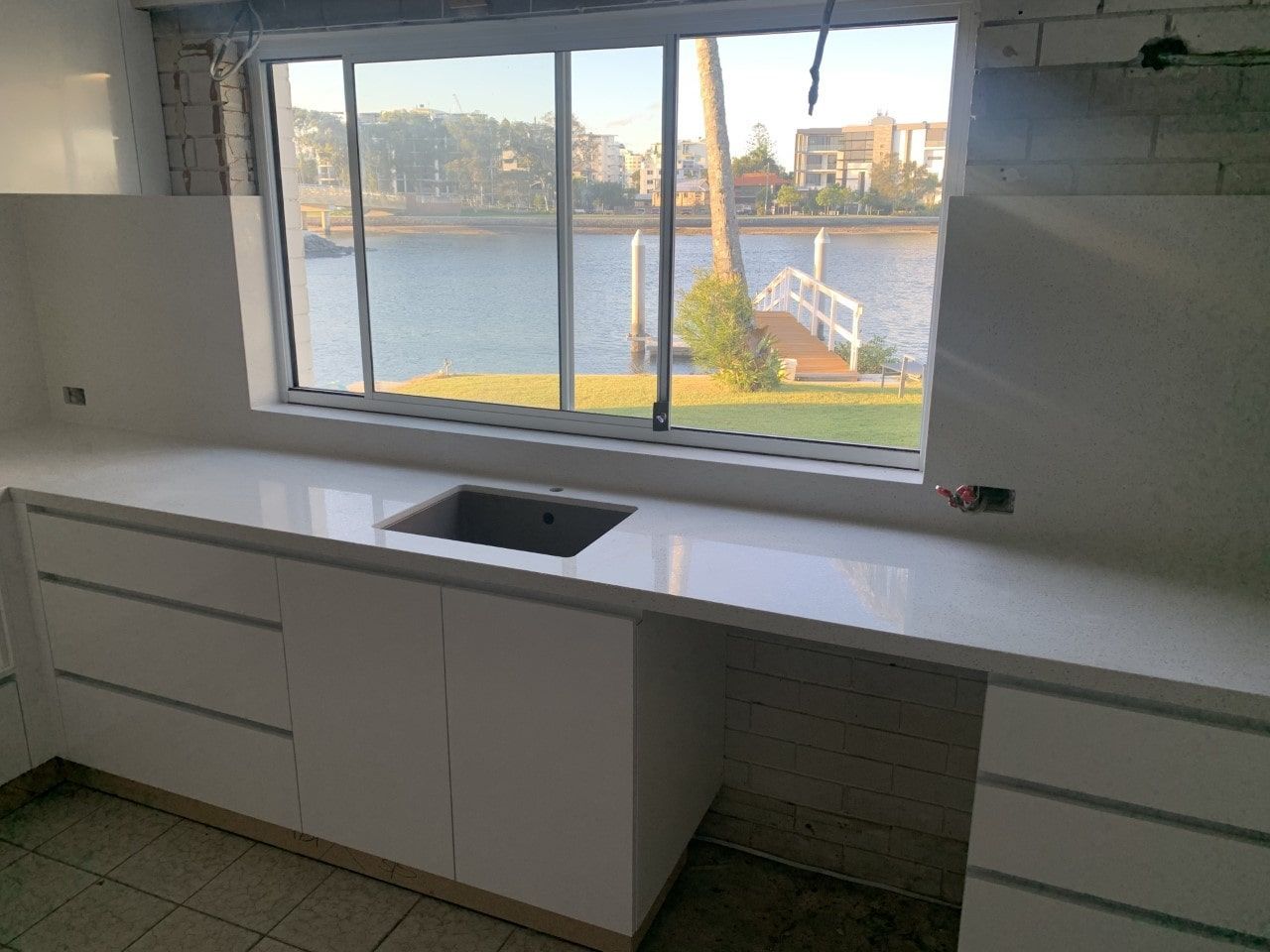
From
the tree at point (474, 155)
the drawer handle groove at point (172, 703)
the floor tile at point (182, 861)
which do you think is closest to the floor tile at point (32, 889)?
the floor tile at point (182, 861)

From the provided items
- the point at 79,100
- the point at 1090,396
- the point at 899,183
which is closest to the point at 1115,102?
the point at 899,183

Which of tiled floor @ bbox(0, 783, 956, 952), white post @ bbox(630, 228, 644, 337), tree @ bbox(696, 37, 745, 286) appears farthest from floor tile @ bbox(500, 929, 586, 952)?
tree @ bbox(696, 37, 745, 286)

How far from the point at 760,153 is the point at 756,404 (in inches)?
26.6

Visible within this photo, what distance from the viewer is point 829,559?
2064 millimetres

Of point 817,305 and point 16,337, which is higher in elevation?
point 817,305

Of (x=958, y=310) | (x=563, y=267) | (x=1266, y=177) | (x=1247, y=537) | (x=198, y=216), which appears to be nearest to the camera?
(x=1266, y=177)

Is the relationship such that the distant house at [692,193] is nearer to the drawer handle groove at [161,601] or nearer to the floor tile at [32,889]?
the drawer handle groove at [161,601]

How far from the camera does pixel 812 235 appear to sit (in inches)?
94.7

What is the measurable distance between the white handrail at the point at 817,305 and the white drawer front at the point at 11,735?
2459 mm

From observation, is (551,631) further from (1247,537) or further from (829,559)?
(1247,537)

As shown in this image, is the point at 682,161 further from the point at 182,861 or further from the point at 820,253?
the point at 182,861

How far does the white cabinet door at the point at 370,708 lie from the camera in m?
2.15

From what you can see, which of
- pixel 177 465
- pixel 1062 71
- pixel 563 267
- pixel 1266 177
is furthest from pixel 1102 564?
pixel 177 465

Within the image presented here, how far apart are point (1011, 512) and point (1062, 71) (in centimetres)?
97
